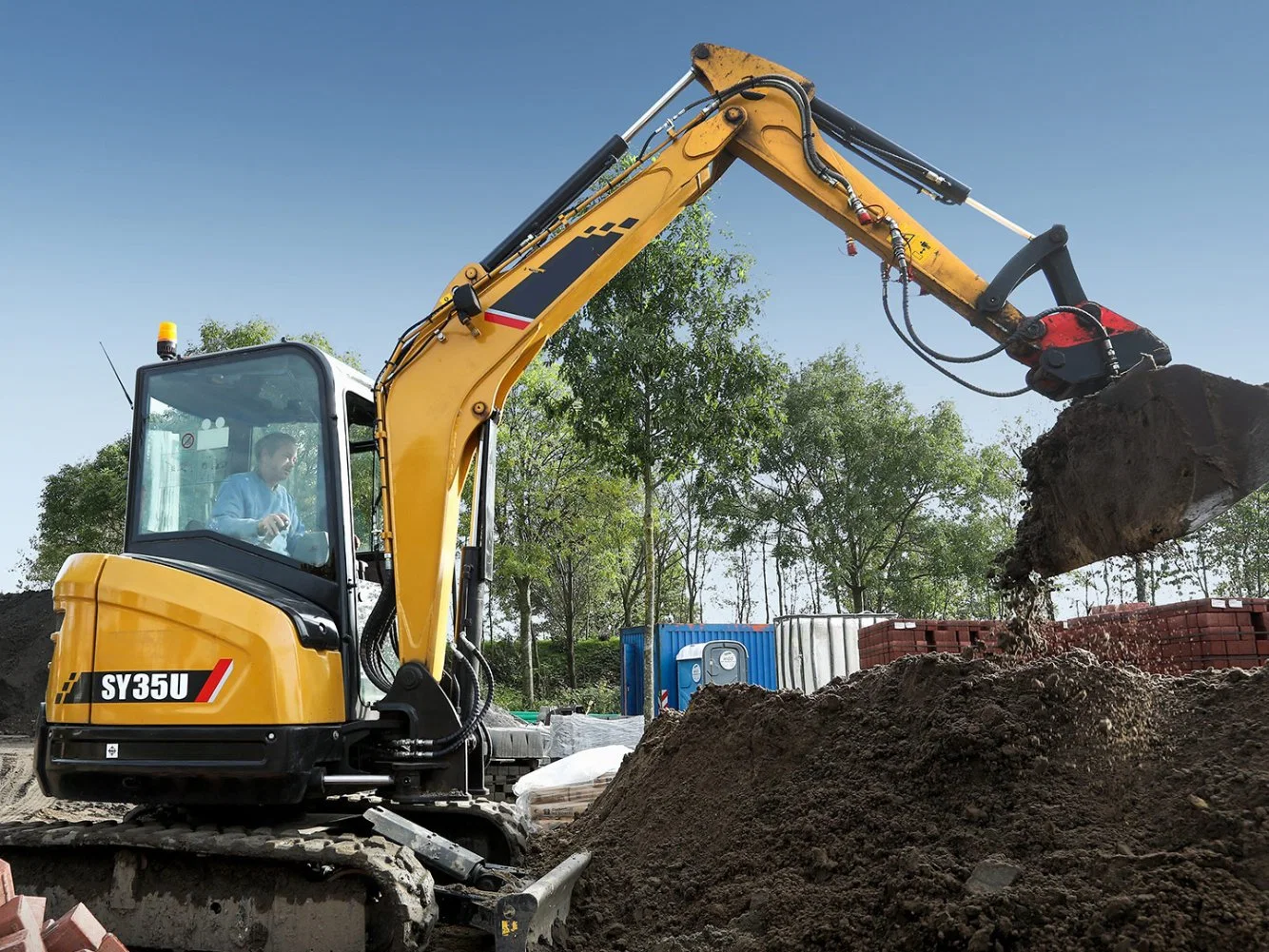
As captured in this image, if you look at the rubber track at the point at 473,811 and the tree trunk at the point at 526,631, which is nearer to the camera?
the rubber track at the point at 473,811

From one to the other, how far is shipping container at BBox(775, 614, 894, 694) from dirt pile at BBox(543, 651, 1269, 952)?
14.4 meters

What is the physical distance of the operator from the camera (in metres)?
5.03

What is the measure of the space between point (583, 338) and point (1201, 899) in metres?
12.9

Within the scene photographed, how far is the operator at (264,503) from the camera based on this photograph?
5031mm

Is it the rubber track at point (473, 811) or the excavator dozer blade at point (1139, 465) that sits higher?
the excavator dozer blade at point (1139, 465)

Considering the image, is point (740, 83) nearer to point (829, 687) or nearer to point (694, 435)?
point (829, 687)

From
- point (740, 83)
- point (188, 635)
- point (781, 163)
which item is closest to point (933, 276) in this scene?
point (781, 163)

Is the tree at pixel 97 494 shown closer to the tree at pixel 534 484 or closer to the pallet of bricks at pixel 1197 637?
the tree at pixel 534 484

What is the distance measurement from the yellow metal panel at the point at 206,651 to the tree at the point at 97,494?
22.0 metres

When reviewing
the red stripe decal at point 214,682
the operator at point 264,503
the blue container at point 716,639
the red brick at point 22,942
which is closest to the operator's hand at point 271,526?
the operator at point 264,503

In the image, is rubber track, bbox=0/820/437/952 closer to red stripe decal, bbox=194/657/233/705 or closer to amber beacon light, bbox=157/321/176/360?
red stripe decal, bbox=194/657/233/705

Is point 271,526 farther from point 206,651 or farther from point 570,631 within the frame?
point 570,631

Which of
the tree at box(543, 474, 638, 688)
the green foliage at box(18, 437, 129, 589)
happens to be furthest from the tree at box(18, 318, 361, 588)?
the tree at box(543, 474, 638, 688)

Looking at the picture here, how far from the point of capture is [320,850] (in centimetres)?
443
